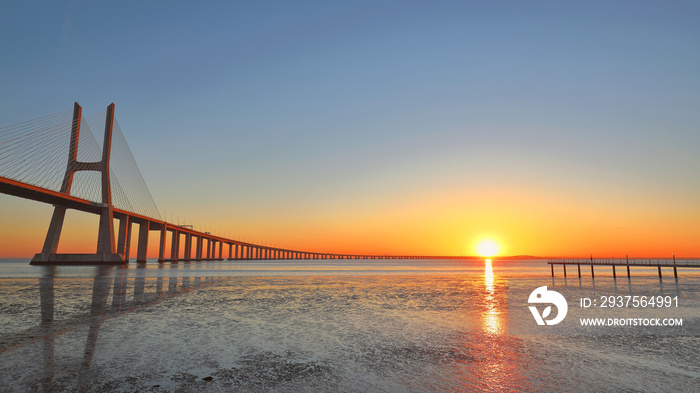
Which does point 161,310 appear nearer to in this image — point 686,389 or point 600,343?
point 600,343

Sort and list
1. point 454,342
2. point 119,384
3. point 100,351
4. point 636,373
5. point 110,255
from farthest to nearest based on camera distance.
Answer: point 110,255 → point 454,342 → point 100,351 → point 636,373 → point 119,384

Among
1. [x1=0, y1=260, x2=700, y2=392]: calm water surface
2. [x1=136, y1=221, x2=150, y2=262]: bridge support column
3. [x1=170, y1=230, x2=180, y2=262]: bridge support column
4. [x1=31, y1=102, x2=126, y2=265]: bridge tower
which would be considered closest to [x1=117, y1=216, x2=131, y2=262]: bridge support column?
[x1=31, y1=102, x2=126, y2=265]: bridge tower

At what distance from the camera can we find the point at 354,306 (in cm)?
1812

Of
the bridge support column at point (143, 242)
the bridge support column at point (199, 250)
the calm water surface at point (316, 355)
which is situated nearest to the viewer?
the calm water surface at point (316, 355)

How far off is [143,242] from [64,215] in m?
28.3

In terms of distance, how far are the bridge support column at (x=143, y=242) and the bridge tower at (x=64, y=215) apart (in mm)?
21554

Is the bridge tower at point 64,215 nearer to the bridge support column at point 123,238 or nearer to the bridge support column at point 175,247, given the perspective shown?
the bridge support column at point 123,238

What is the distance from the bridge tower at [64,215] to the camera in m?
70.1

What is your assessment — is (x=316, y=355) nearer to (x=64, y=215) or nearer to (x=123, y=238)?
(x=64, y=215)

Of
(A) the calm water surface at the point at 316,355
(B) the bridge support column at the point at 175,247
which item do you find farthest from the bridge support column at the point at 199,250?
(A) the calm water surface at the point at 316,355

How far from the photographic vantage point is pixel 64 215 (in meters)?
70.4

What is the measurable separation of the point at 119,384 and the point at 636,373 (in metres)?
9.59

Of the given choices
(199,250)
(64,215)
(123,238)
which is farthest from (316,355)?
(199,250)

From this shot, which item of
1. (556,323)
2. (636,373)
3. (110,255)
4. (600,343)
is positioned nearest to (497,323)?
(556,323)
